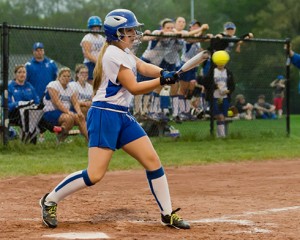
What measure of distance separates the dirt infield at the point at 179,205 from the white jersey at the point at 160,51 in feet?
12.8

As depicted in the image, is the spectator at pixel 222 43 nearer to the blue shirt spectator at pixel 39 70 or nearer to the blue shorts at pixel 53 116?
the blue shirt spectator at pixel 39 70

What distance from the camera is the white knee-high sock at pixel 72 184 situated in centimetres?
664

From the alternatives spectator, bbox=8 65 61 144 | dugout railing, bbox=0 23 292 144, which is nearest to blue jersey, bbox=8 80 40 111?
spectator, bbox=8 65 61 144

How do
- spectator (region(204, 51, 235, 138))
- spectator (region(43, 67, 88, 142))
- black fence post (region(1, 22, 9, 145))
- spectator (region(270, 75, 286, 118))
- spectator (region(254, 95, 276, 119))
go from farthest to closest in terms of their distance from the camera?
spectator (region(254, 95, 276, 119)) → spectator (region(270, 75, 286, 118)) → spectator (region(204, 51, 235, 138)) → spectator (region(43, 67, 88, 142)) → black fence post (region(1, 22, 9, 145))

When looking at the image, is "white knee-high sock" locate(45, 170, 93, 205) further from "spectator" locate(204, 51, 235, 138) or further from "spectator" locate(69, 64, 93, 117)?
"spectator" locate(204, 51, 235, 138)

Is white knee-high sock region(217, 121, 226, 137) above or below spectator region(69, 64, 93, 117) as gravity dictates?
below

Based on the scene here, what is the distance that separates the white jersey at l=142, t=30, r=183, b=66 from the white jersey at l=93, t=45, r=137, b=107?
317 inches

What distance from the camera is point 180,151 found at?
13.3m

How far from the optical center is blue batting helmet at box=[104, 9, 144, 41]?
6.58 meters

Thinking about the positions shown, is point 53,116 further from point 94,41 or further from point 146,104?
point 146,104

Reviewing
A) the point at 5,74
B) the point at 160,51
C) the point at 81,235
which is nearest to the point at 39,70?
the point at 5,74

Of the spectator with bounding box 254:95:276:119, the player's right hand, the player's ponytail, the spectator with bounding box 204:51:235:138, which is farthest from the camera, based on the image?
the spectator with bounding box 254:95:276:119

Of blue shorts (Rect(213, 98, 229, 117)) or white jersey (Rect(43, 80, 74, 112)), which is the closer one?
white jersey (Rect(43, 80, 74, 112))

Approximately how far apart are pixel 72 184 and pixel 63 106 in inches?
263
